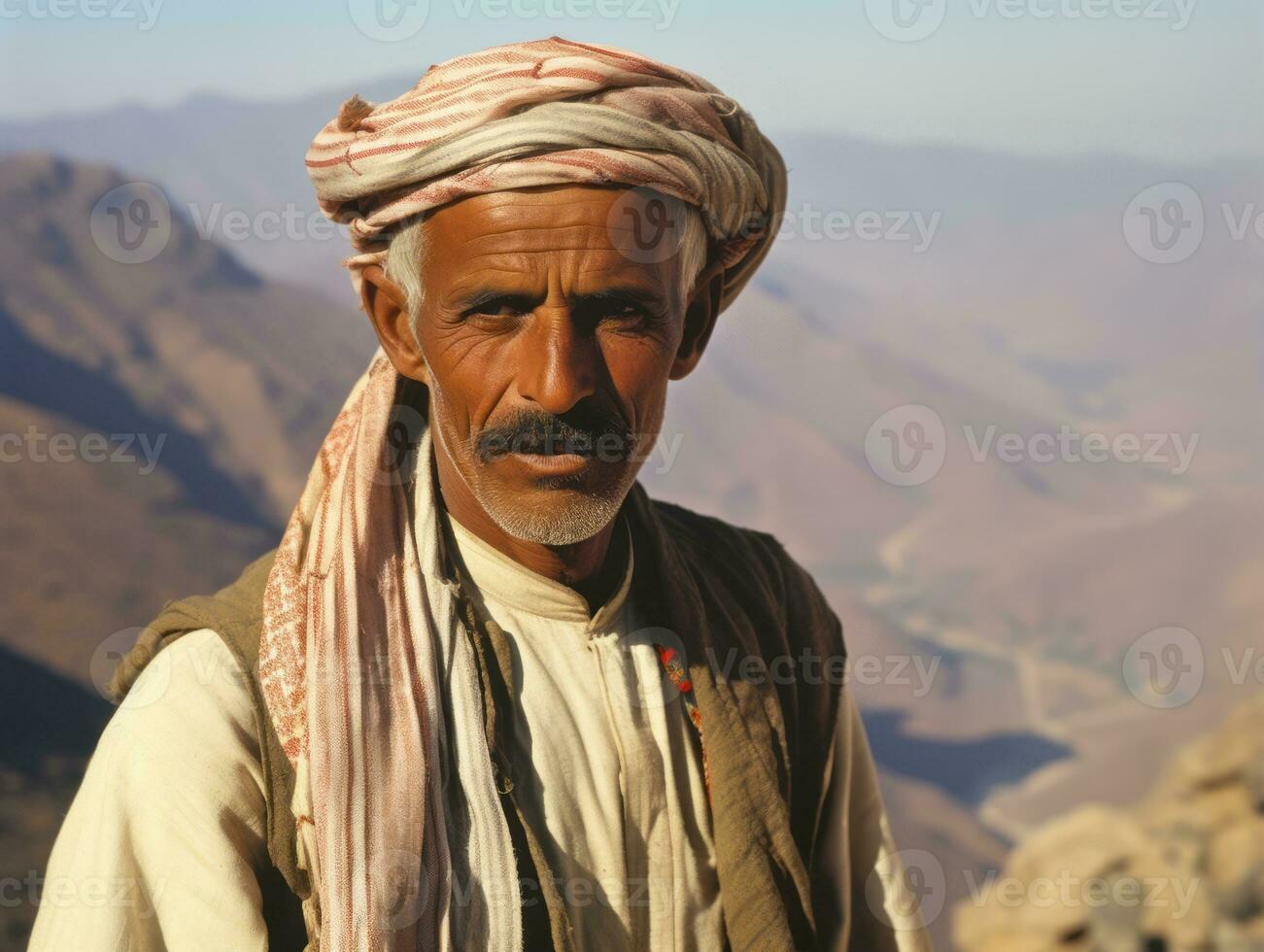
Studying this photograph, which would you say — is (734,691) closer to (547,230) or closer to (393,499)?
(393,499)

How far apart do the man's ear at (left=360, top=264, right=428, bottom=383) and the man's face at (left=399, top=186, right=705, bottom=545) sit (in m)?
0.05

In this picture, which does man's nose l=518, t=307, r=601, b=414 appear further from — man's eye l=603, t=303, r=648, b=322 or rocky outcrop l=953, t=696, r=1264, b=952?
rocky outcrop l=953, t=696, r=1264, b=952

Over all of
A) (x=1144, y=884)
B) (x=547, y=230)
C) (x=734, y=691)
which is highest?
(x=547, y=230)

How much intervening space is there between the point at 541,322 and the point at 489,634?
0.40m

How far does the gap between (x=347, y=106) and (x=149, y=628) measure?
69 cm

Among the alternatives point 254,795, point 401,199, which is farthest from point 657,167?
point 254,795

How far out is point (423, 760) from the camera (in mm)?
1652

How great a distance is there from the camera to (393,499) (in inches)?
71.4

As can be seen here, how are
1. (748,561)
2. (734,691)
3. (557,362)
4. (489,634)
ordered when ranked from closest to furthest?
1. (557,362)
2. (489,634)
3. (734,691)
4. (748,561)

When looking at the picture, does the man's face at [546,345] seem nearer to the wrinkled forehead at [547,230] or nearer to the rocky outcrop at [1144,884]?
the wrinkled forehead at [547,230]

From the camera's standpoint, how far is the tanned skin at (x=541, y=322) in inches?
66.9

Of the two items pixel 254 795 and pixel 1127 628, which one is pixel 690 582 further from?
pixel 1127 628

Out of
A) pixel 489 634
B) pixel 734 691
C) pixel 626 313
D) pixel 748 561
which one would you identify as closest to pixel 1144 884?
pixel 748 561

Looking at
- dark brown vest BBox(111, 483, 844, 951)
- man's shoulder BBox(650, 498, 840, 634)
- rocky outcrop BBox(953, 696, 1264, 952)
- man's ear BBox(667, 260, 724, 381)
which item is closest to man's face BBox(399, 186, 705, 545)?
man's ear BBox(667, 260, 724, 381)
